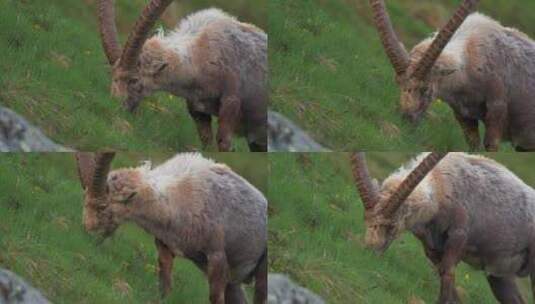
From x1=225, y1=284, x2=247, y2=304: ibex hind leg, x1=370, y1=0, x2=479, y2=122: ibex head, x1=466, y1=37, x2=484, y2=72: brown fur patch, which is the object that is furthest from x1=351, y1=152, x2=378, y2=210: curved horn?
x1=466, y1=37, x2=484, y2=72: brown fur patch

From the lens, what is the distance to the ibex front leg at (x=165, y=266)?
15258mm

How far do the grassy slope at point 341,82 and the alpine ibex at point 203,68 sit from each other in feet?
2.18

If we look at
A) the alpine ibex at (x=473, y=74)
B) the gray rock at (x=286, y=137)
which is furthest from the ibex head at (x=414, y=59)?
the gray rock at (x=286, y=137)

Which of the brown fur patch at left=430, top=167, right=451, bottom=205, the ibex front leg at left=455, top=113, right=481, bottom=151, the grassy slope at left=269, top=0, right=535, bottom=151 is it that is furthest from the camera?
the brown fur patch at left=430, top=167, right=451, bottom=205

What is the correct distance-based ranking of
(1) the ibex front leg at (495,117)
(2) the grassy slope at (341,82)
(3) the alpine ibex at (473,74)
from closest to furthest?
(2) the grassy slope at (341,82) < (3) the alpine ibex at (473,74) < (1) the ibex front leg at (495,117)

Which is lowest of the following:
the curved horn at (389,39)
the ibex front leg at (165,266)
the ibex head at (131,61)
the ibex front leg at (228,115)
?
the ibex front leg at (165,266)

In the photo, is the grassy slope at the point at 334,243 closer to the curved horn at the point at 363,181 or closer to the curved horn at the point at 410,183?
the curved horn at the point at 363,181

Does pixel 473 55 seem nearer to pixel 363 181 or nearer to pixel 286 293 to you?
pixel 363 181

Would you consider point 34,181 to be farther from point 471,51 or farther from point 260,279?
point 471,51

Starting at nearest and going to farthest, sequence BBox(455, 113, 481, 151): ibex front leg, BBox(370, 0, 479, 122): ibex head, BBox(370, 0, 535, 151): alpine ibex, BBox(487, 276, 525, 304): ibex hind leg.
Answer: BBox(370, 0, 479, 122): ibex head, BBox(370, 0, 535, 151): alpine ibex, BBox(455, 113, 481, 151): ibex front leg, BBox(487, 276, 525, 304): ibex hind leg

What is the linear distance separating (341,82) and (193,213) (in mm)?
2254

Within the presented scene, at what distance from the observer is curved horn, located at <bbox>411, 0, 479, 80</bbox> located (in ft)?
49.4

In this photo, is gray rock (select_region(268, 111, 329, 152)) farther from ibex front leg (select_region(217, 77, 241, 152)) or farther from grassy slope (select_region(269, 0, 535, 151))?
ibex front leg (select_region(217, 77, 241, 152))

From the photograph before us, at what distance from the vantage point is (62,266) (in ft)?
49.2
